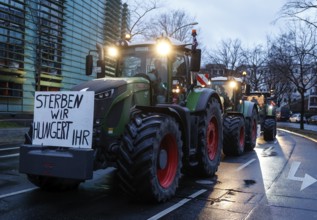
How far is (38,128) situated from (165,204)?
7.68 ft

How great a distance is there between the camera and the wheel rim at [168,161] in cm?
654

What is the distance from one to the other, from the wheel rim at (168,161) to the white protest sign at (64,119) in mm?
1342

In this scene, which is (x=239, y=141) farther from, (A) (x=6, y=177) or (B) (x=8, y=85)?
(B) (x=8, y=85)

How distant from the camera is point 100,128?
6277 millimetres

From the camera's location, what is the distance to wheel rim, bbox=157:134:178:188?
6539mm

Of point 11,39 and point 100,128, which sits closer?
point 100,128

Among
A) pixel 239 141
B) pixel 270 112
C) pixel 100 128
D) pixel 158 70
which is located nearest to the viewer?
pixel 100 128

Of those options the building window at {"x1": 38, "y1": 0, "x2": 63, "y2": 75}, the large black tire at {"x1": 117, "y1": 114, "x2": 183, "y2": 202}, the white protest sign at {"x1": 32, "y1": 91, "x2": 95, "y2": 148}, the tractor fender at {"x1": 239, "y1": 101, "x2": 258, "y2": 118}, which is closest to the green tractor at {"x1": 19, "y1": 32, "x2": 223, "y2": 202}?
the large black tire at {"x1": 117, "y1": 114, "x2": 183, "y2": 202}

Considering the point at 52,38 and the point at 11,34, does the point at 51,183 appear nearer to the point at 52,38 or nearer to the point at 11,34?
the point at 11,34

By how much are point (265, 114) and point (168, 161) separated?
1517cm

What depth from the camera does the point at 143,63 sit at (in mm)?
7973

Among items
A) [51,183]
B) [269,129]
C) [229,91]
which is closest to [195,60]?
[51,183]

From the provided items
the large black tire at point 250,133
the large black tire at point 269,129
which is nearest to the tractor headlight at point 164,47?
the large black tire at point 250,133

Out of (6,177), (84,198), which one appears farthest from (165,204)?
(6,177)
